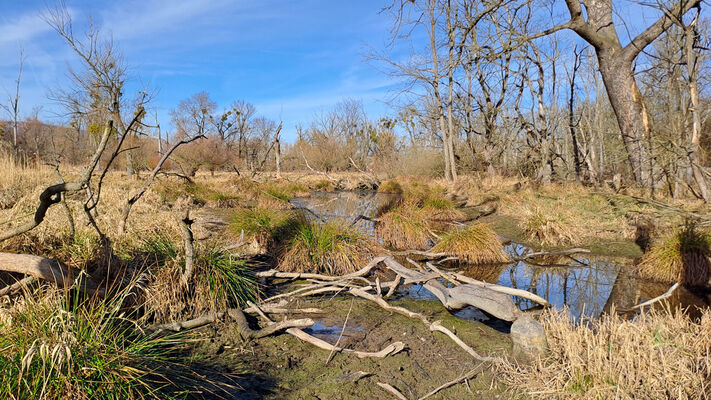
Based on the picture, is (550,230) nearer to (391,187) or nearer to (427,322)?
(427,322)

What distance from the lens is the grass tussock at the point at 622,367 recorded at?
2.68 metres

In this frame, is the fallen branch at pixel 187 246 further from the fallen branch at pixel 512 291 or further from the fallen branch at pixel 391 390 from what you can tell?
the fallen branch at pixel 512 291

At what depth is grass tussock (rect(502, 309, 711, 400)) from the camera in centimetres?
268

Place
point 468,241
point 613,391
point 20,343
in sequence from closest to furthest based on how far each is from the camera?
point 20,343 < point 613,391 < point 468,241

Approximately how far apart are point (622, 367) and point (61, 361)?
10.9 feet

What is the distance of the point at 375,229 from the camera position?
9.45 meters

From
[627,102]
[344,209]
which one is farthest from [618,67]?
[344,209]

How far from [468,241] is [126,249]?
222 inches

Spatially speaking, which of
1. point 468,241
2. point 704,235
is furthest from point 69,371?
point 704,235

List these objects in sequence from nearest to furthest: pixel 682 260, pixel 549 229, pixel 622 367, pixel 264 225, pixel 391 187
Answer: pixel 622 367 → pixel 682 260 → pixel 264 225 → pixel 549 229 → pixel 391 187

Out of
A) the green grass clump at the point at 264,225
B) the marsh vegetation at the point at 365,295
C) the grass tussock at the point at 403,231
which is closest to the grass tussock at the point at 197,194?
the marsh vegetation at the point at 365,295

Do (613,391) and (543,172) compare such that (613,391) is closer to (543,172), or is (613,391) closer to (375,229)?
(375,229)

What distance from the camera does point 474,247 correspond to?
7.77 m

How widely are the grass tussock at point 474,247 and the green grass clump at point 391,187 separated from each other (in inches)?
523
